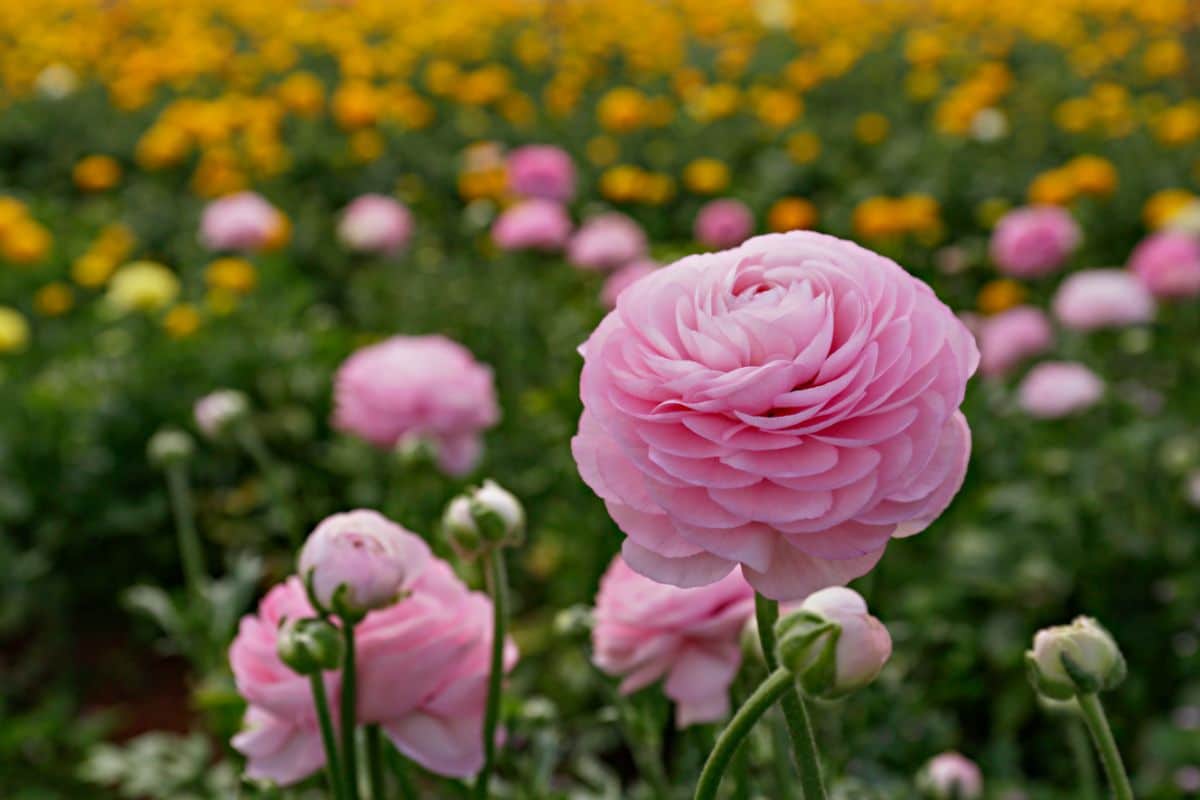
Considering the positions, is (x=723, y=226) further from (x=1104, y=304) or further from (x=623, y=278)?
(x=1104, y=304)

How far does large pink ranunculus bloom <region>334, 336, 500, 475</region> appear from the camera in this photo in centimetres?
175

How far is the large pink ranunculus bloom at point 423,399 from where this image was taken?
5.76ft

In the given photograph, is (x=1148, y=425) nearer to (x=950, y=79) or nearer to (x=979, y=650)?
(x=979, y=650)

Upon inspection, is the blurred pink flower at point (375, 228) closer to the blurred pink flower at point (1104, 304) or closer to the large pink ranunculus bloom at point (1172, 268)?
the blurred pink flower at point (1104, 304)

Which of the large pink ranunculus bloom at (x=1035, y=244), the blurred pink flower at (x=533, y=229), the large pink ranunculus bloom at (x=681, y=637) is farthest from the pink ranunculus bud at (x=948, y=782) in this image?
the large pink ranunculus bloom at (x=1035, y=244)

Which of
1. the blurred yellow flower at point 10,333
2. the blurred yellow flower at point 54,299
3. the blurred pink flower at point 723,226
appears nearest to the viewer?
the blurred yellow flower at point 10,333

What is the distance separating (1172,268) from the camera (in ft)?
8.96

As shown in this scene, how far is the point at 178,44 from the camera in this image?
6367 millimetres

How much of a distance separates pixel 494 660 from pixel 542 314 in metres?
2.60

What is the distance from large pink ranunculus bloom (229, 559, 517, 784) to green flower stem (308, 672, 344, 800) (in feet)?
0.10

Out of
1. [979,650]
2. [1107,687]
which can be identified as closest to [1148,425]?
[979,650]

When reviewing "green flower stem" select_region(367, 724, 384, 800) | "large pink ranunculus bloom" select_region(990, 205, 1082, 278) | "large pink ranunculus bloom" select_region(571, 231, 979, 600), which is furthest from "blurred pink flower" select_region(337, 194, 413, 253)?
"large pink ranunculus bloom" select_region(571, 231, 979, 600)

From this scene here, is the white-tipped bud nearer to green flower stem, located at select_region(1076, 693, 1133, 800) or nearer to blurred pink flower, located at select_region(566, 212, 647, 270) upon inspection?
green flower stem, located at select_region(1076, 693, 1133, 800)

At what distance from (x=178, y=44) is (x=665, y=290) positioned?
625cm
